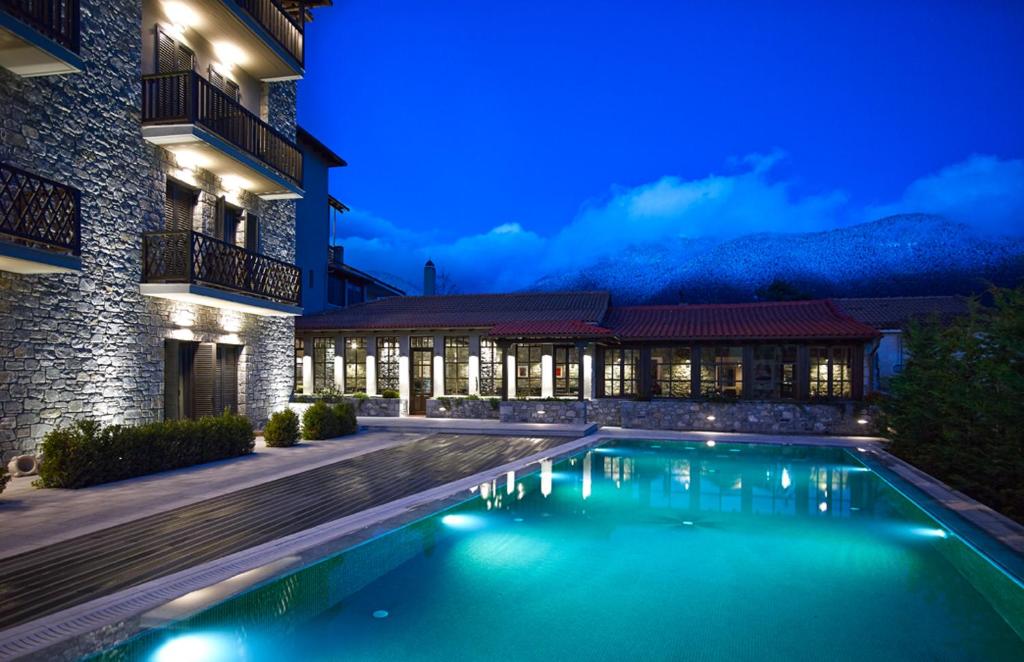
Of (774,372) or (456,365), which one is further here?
(456,365)

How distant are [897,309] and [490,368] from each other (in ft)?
52.6

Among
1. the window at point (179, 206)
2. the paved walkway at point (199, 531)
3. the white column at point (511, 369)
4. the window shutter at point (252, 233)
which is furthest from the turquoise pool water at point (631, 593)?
the white column at point (511, 369)

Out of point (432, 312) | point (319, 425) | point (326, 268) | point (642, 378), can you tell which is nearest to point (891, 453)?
point (642, 378)

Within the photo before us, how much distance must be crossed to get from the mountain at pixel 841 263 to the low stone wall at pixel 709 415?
8270cm

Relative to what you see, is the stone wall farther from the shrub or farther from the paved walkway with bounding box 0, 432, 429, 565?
the shrub

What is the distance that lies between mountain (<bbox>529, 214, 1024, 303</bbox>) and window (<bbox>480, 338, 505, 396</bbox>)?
269 ft

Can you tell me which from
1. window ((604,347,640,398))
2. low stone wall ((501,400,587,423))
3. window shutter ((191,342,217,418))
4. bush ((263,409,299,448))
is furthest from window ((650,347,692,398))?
window shutter ((191,342,217,418))

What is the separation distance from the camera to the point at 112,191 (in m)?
11.3

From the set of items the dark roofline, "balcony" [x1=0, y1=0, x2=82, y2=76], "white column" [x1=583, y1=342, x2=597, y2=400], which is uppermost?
the dark roofline

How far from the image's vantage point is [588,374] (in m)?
20.0

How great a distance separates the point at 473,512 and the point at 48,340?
7903mm

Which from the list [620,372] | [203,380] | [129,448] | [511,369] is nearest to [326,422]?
[203,380]

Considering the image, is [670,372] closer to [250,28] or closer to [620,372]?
[620,372]

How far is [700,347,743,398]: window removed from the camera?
19500 mm
